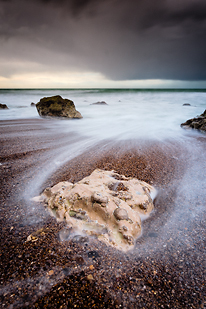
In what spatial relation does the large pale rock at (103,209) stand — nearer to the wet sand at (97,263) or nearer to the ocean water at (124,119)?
the wet sand at (97,263)

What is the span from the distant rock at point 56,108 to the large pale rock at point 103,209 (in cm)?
823

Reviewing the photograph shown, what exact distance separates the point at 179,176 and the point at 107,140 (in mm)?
3014

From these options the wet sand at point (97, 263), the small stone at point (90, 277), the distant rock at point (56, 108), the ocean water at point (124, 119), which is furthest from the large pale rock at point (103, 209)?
the distant rock at point (56, 108)

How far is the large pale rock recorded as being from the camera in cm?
195

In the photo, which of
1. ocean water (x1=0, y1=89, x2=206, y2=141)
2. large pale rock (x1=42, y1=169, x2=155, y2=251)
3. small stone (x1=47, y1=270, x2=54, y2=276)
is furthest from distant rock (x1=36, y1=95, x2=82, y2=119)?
small stone (x1=47, y1=270, x2=54, y2=276)

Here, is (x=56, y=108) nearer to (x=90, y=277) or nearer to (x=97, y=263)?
(x=97, y=263)

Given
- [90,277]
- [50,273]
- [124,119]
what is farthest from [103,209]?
[124,119]

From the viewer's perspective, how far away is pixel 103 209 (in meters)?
2.06

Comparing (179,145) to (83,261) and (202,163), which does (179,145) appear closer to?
(202,163)

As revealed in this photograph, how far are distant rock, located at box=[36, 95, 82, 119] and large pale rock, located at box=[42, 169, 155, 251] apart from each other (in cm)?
823

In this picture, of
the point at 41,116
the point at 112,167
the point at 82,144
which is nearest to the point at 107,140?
the point at 82,144

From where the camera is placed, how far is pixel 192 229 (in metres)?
2.16

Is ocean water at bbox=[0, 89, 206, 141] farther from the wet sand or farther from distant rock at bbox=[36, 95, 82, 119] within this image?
the wet sand

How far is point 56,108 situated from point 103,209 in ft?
30.3
